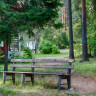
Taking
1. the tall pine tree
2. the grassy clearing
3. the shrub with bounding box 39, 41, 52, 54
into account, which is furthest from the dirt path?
A: the shrub with bounding box 39, 41, 52, 54

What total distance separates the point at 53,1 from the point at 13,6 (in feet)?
6.89

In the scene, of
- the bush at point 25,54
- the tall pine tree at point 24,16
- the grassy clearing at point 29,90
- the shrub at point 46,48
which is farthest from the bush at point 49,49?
the grassy clearing at point 29,90

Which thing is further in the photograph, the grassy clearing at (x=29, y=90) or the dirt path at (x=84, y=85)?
the dirt path at (x=84, y=85)

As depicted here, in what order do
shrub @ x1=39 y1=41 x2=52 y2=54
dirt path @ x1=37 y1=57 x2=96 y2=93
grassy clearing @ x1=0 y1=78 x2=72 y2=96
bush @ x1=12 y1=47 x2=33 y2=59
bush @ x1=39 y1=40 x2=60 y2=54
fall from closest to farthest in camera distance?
grassy clearing @ x1=0 y1=78 x2=72 y2=96
dirt path @ x1=37 y1=57 x2=96 y2=93
bush @ x1=12 y1=47 x2=33 y2=59
bush @ x1=39 y1=40 x2=60 y2=54
shrub @ x1=39 y1=41 x2=52 y2=54

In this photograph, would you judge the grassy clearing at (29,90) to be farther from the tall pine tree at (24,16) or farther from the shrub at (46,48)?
the shrub at (46,48)

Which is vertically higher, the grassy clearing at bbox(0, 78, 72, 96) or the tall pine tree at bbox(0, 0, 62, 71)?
the tall pine tree at bbox(0, 0, 62, 71)

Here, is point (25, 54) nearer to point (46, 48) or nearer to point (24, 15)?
point (24, 15)

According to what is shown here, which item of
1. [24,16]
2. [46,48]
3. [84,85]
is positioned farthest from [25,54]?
[46,48]

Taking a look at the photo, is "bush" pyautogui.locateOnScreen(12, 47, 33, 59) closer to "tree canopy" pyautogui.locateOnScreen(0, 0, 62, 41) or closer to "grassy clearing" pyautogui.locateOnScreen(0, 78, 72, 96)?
"tree canopy" pyautogui.locateOnScreen(0, 0, 62, 41)

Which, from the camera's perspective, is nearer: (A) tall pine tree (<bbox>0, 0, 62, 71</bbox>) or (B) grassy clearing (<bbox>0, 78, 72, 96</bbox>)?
(B) grassy clearing (<bbox>0, 78, 72, 96</bbox>)

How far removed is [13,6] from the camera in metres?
10.8

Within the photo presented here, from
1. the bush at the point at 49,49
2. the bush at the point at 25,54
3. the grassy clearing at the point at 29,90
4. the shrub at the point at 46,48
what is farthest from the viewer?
the shrub at the point at 46,48

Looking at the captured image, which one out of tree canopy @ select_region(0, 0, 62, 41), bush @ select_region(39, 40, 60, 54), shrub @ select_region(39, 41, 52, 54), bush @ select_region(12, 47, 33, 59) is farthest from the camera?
shrub @ select_region(39, 41, 52, 54)

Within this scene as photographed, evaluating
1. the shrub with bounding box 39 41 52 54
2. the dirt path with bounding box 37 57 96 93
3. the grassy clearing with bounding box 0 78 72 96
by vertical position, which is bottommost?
the dirt path with bounding box 37 57 96 93
